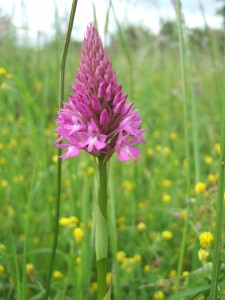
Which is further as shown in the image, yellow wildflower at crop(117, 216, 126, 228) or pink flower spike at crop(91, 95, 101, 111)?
yellow wildflower at crop(117, 216, 126, 228)

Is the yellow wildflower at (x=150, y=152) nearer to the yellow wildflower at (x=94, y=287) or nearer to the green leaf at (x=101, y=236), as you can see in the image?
the yellow wildflower at (x=94, y=287)

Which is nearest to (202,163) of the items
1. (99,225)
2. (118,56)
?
(99,225)

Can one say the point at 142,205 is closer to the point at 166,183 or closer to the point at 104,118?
the point at 166,183

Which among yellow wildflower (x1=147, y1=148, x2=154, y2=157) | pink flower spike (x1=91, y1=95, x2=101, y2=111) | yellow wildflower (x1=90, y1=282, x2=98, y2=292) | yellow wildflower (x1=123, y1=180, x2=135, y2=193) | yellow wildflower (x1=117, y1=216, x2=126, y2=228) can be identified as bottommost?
yellow wildflower (x1=90, y1=282, x2=98, y2=292)

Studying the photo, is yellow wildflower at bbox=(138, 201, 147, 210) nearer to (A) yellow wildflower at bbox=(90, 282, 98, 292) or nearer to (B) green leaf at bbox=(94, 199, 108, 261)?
(A) yellow wildflower at bbox=(90, 282, 98, 292)

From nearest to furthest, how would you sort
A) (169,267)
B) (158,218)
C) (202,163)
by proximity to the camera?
1. (169,267)
2. (158,218)
3. (202,163)

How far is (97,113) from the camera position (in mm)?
981

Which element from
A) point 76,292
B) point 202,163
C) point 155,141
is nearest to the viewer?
point 76,292

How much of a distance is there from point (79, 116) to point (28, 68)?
13.2 ft

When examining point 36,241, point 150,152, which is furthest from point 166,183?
point 36,241

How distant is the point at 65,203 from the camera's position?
92.4 inches

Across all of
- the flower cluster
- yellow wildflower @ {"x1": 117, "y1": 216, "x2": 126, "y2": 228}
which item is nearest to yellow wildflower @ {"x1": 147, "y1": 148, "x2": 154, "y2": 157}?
yellow wildflower @ {"x1": 117, "y1": 216, "x2": 126, "y2": 228}

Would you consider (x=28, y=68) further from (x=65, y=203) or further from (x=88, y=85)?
(x=88, y=85)

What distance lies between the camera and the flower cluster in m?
0.96
